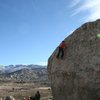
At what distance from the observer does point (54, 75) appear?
24.5 meters

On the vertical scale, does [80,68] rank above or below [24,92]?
above

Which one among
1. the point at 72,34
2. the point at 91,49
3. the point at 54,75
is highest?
the point at 72,34

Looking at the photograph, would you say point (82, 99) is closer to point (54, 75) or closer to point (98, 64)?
point (98, 64)

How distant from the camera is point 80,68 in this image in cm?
2081

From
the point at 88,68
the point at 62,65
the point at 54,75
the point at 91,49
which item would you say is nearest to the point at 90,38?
the point at 91,49

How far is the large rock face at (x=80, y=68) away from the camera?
1970cm

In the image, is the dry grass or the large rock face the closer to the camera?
the large rock face

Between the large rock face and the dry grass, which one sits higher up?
the large rock face

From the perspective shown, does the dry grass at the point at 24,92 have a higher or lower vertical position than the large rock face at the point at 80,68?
lower

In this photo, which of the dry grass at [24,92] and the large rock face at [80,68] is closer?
the large rock face at [80,68]

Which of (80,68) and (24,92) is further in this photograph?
(24,92)

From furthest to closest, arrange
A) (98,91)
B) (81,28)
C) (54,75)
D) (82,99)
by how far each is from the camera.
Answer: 1. (54,75)
2. (81,28)
3. (82,99)
4. (98,91)

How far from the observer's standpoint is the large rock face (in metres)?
19.7

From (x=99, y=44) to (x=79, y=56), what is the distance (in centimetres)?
189
